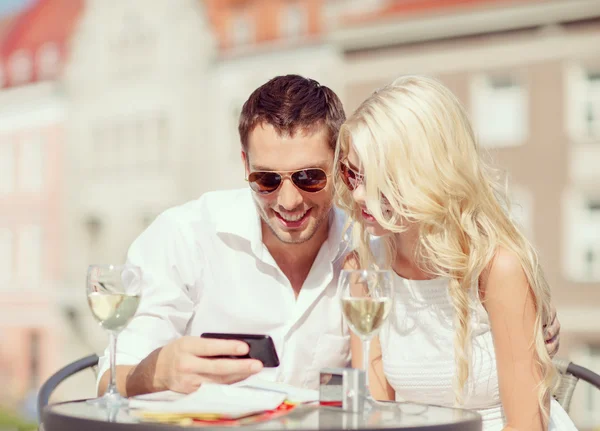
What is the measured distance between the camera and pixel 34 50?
2506 centimetres

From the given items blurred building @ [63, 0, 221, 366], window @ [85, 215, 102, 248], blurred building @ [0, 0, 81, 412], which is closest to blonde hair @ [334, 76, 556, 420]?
blurred building @ [63, 0, 221, 366]

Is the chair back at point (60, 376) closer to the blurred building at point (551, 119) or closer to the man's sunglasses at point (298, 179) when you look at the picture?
the man's sunglasses at point (298, 179)

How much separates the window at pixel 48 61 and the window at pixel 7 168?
2.02 m

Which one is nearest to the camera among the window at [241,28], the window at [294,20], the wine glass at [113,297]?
the wine glass at [113,297]

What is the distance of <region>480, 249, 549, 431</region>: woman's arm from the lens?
2.37 metres

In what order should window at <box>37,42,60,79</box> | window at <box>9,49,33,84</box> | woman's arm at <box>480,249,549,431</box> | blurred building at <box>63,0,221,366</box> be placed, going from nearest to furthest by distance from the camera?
woman's arm at <box>480,249,549,431</box> → blurred building at <box>63,0,221,366</box> → window at <box>37,42,60,79</box> → window at <box>9,49,33,84</box>

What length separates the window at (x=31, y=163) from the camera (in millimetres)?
24219

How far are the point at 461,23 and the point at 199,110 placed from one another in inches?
271

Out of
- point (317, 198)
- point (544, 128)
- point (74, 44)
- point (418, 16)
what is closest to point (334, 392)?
point (317, 198)

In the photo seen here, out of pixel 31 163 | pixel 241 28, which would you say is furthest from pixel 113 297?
pixel 31 163

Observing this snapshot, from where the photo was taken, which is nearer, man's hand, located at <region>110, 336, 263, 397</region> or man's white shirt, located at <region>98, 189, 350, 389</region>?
man's hand, located at <region>110, 336, 263, 397</region>

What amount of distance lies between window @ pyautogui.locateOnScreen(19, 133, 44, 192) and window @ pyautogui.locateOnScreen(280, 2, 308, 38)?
25.4 feet

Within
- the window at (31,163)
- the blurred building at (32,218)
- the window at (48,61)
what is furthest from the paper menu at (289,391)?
the window at (48,61)

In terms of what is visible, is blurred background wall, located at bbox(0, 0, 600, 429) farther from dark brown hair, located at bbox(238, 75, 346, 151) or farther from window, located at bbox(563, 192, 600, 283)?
dark brown hair, located at bbox(238, 75, 346, 151)
